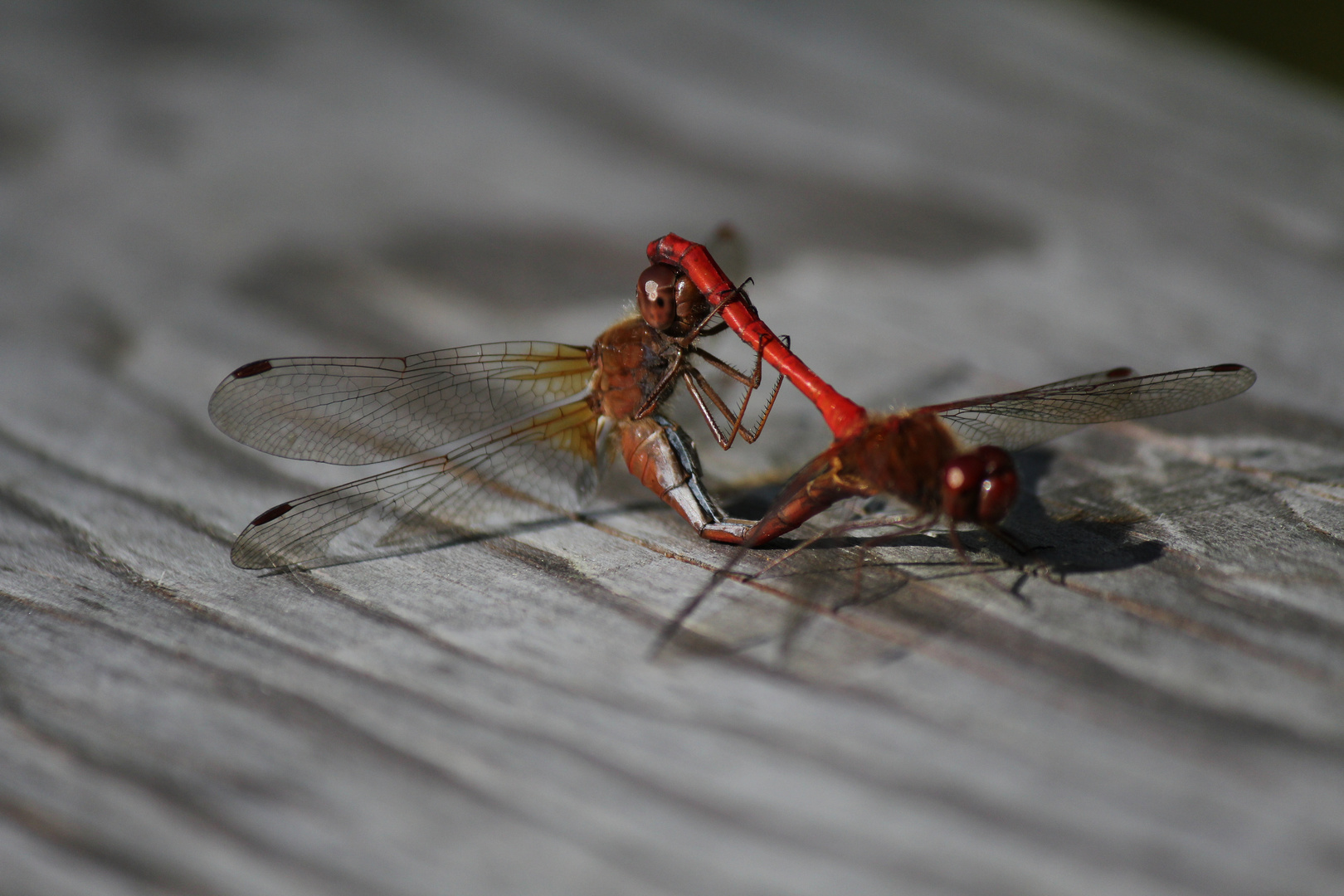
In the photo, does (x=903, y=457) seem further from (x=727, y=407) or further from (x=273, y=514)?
(x=273, y=514)

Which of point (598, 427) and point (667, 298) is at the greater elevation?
point (667, 298)

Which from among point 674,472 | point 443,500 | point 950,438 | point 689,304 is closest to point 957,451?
point 950,438

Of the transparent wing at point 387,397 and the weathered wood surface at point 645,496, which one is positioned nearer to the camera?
the weathered wood surface at point 645,496

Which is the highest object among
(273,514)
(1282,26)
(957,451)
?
(1282,26)

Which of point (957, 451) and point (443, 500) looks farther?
point (443, 500)

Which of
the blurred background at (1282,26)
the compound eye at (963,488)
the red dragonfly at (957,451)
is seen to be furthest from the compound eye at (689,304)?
the blurred background at (1282,26)

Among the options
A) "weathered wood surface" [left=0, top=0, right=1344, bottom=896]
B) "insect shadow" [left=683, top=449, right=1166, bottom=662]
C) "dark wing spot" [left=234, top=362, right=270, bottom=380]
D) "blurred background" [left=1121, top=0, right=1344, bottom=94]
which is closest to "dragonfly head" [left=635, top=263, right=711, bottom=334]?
"weathered wood surface" [left=0, top=0, right=1344, bottom=896]

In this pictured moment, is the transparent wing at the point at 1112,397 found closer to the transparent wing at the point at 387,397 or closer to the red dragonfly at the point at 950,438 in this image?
the red dragonfly at the point at 950,438
